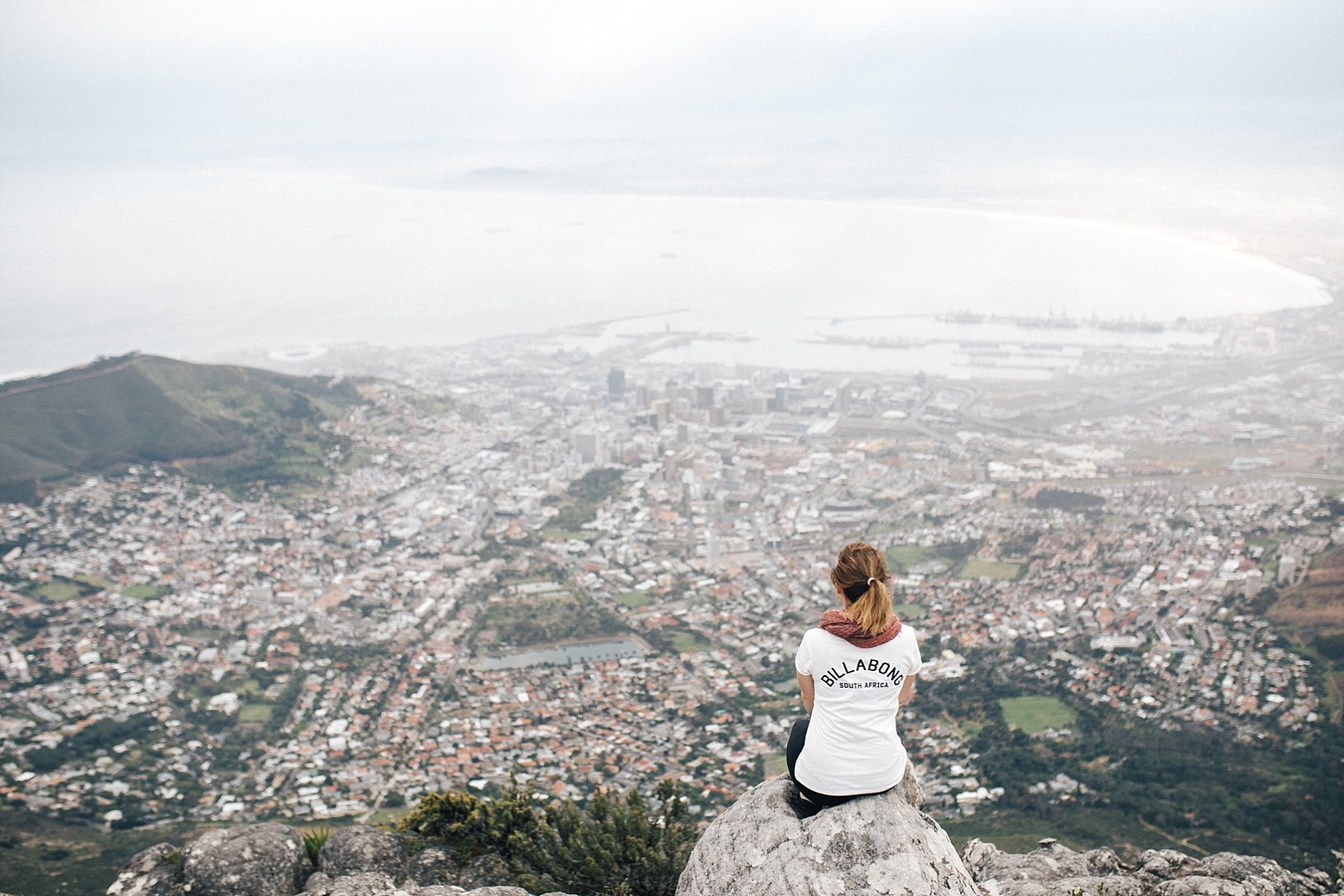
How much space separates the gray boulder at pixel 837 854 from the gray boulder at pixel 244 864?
2347 millimetres

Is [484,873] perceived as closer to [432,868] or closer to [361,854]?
[432,868]

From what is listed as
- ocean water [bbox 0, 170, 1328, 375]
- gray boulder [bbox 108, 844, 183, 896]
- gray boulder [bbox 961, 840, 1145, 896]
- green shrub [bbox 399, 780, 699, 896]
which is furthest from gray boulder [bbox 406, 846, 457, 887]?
ocean water [bbox 0, 170, 1328, 375]

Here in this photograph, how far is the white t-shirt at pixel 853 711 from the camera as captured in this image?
8.95 ft

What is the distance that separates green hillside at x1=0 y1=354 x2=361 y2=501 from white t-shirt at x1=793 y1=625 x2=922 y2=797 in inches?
809

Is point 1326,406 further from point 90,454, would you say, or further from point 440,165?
point 440,165

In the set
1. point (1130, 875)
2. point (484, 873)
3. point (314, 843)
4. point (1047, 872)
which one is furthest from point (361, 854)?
point (1130, 875)

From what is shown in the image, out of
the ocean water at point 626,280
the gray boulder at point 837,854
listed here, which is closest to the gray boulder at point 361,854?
the gray boulder at point 837,854

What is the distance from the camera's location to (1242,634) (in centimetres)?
1317

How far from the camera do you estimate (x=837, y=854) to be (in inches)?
114

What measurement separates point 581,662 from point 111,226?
227ft

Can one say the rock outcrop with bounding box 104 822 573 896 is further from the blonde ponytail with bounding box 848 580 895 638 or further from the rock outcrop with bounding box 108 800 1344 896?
the blonde ponytail with bounding box 848 580 895 638

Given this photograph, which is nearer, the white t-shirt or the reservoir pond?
the white t-shirt

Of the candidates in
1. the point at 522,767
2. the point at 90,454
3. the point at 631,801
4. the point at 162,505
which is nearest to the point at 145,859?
the point at 631,801

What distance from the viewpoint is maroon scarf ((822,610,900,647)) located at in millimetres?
2695
